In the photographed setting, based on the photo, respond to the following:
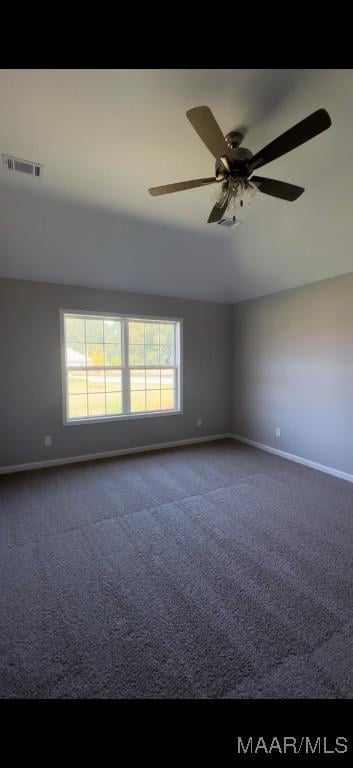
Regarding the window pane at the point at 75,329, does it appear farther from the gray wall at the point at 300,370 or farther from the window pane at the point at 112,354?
the gray wall at the point at 300,370

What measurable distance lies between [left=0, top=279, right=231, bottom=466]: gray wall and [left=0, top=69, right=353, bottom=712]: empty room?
25 millimetres

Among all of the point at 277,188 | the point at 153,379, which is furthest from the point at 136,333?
the point at 277,188

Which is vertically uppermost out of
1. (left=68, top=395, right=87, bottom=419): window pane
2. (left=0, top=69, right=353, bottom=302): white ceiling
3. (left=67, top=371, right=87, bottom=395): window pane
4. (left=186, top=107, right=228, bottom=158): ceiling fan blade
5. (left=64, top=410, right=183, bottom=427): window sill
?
(left=0, top=69, right=353, bottom=302): white ceiling

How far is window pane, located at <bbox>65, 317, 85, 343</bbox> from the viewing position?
12.8ft

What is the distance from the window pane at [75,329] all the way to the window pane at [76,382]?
46cm

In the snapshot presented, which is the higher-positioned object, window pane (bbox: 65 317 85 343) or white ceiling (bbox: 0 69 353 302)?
white ceiling (bbox: 0 69 353 302)

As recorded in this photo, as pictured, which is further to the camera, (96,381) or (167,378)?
(167,378)

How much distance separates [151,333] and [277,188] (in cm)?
292

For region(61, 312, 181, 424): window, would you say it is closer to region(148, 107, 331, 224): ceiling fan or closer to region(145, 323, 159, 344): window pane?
region(145, 323, 159, 344): window pane

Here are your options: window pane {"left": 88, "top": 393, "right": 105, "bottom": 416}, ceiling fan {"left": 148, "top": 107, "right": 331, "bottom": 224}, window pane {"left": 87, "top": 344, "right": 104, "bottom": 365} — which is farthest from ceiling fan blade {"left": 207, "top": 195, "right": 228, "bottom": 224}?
window pane {"left": 88, "top": 393, "right": 105, "bottom": 416}

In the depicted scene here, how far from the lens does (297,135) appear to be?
1397 millimetres

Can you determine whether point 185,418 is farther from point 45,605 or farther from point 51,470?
point 45,605

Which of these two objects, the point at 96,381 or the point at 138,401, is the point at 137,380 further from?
the point at 96,381

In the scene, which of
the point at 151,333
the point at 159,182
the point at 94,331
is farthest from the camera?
the point at 151,333
